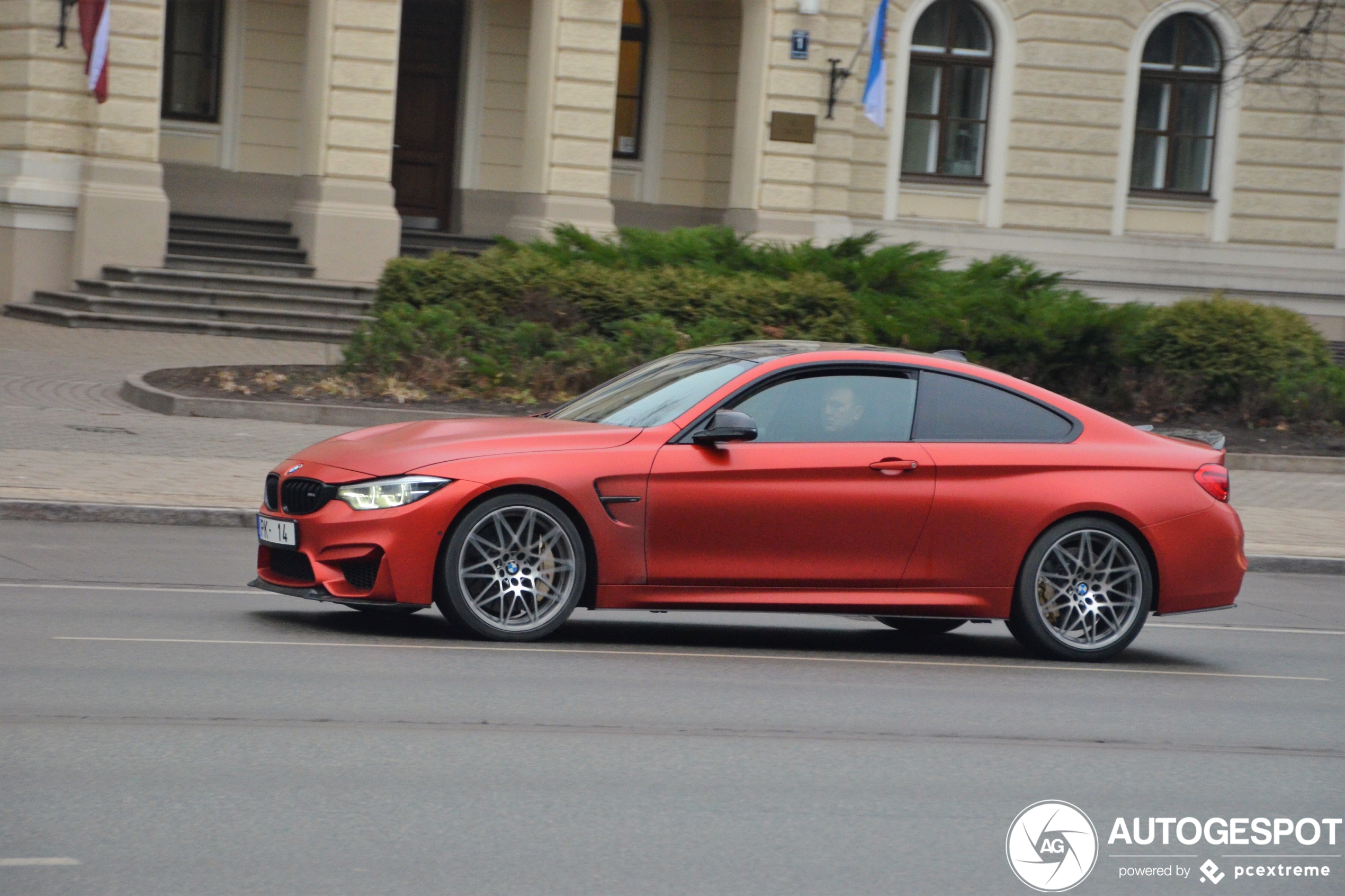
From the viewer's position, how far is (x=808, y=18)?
2769 centimetres

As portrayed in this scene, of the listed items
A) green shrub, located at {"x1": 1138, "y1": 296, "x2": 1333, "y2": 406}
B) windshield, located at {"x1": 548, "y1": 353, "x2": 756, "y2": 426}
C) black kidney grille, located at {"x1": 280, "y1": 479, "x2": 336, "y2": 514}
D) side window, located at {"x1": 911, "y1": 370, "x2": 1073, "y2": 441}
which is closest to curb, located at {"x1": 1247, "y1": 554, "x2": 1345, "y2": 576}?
side window, located at {"x1": 911, "y1": 370, "x2": 1073, "y2": 441}

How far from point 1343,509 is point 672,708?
1073cm

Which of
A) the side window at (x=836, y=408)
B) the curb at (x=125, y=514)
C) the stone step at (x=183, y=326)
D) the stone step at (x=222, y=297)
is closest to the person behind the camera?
the side window at (x=836, y=408)

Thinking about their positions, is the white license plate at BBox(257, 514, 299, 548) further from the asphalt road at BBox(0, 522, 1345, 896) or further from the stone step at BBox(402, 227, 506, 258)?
the stone step at BBox(402, 227, 506, 258)

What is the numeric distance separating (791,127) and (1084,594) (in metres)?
19.9

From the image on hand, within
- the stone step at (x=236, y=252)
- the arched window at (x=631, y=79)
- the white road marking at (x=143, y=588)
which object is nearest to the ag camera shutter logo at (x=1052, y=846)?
the white road marking at (x=143, y=588)

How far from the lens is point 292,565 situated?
8055 millimetres

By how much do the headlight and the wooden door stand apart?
21.7 m

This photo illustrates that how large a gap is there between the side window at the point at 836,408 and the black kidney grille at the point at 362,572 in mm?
1820

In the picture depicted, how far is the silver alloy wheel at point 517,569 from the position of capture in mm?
7855

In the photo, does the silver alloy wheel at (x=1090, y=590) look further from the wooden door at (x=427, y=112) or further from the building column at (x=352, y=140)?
the wooden door at (x=427, y=112)

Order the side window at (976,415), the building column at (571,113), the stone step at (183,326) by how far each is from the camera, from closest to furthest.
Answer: the side window at (976,415), the stone step at (183,326), the building column at (571,113)

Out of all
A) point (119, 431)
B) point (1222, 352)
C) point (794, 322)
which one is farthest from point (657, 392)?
point (1222, 352)

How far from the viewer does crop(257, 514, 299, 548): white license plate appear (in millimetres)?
7945
